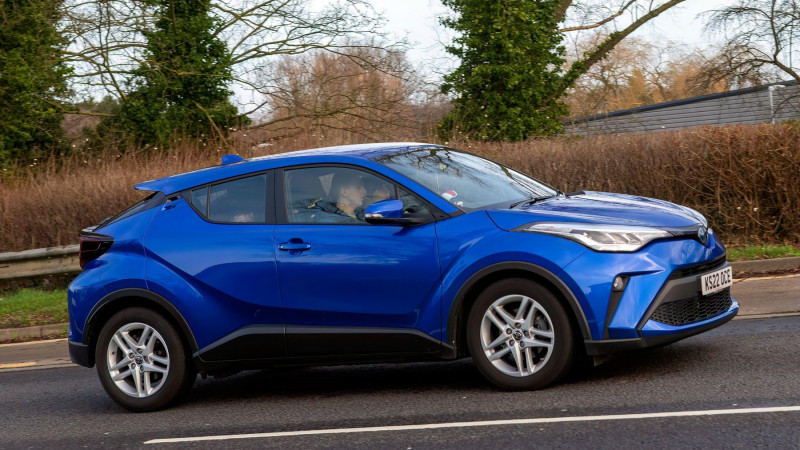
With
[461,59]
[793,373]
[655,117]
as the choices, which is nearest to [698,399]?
[793,373]

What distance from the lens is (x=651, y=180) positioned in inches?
526

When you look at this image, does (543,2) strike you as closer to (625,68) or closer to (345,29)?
(345,29)

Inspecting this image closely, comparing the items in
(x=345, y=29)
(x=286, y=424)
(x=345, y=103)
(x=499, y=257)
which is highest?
(x=345, y=29)

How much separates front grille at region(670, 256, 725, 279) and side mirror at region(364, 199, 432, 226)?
1.57 meters

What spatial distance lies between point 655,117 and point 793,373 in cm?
2787

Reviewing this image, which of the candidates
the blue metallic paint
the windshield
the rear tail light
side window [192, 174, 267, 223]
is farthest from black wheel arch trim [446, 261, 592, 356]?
the rear tail light

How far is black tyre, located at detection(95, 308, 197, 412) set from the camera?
680 cm

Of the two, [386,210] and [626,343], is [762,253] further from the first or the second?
[386,210]

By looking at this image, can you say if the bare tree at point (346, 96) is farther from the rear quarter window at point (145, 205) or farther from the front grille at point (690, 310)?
the front grille at point (690, 310)

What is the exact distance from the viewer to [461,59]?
24641 mm

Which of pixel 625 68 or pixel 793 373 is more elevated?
pixel 625 68

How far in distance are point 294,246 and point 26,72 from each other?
18.4m

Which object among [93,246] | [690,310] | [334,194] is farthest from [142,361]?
[690,310]

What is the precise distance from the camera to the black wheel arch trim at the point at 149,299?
6715 millimetres
